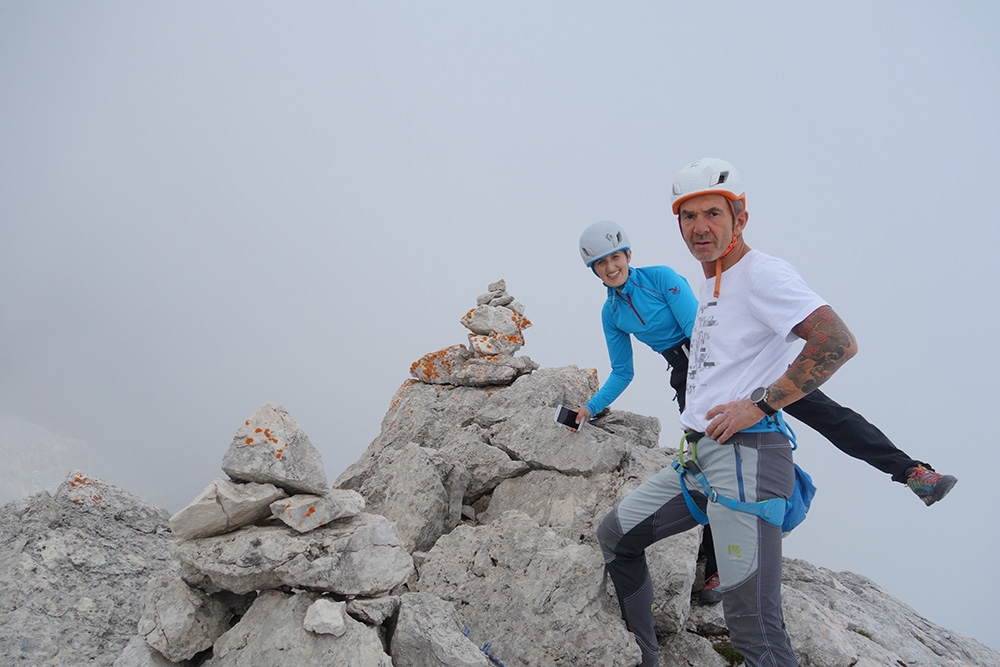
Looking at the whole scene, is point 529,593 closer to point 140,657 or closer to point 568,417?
point 568,417

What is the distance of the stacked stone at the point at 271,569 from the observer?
624 cm

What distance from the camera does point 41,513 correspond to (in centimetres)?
820

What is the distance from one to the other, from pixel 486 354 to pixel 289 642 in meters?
6.96

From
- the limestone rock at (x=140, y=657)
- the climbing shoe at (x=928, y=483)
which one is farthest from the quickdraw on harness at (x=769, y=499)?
the limestone rock at (x=140, y=657)

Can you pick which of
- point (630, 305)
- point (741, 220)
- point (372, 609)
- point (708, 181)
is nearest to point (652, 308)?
point (630, 305)

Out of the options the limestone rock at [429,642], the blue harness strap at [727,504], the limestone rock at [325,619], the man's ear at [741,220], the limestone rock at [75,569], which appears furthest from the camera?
the limestone rock at [75,569]

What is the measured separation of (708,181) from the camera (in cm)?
579

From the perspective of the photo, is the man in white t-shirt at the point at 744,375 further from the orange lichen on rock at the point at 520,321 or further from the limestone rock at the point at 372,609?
the orange lichen on rock at the point at 520,321

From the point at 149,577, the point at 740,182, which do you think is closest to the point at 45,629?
the point at 149,577

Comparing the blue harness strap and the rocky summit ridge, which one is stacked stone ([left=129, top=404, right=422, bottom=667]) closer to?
the rocky summit ridge

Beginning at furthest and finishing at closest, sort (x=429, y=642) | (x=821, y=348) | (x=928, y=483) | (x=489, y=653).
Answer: (x=489, y=653)
(x=928, y=483)
(x=429, y=642)
(x=821, y=348)

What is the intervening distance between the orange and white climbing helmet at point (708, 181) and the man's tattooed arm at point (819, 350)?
1.42 m

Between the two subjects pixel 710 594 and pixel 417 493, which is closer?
pixel 710 594

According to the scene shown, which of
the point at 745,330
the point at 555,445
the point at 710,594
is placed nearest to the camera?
the point at 745,330
